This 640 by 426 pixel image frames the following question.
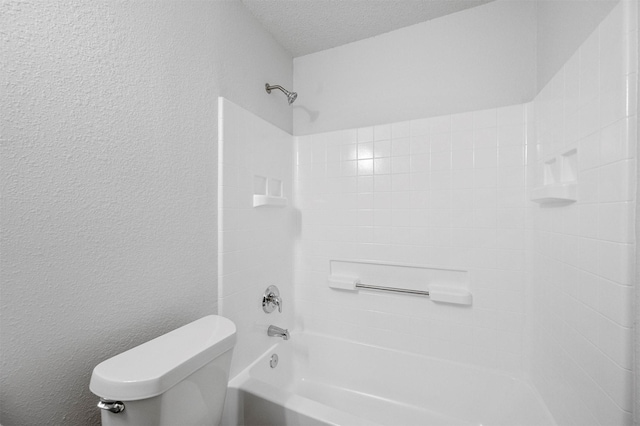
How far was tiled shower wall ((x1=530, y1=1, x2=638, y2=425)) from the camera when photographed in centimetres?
76

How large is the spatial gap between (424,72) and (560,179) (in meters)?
0.94

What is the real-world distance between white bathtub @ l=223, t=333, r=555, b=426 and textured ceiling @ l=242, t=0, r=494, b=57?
194 cm

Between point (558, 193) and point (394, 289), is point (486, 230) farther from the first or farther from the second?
point (394, 289)

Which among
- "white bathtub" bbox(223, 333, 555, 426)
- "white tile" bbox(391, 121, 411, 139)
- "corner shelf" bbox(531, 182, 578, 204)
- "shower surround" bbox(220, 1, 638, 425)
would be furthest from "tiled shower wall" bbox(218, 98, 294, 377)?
"corner shelf" bbox(531, 182, 578, 204)

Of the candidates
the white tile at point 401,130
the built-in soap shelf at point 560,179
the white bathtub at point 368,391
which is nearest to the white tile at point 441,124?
the white tile at point 401,130

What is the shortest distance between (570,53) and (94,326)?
6.30ft

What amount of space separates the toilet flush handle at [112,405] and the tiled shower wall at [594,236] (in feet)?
4.43

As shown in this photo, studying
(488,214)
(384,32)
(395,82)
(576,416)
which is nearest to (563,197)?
(488,214)

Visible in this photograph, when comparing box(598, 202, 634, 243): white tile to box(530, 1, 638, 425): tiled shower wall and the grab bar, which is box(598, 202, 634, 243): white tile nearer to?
box(530, 1, 638, 425): tiled shower wall

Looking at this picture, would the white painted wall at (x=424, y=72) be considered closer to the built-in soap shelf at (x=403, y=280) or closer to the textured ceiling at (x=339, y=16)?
the textured ceiling at (x=339, y=16)

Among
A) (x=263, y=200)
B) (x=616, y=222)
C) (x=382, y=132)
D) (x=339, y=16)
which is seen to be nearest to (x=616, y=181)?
(x=616, y=222)

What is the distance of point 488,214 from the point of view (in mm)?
1499

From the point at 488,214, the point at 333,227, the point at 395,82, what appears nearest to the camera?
the point at 488,214

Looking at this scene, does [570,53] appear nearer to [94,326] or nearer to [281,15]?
[281,15]
